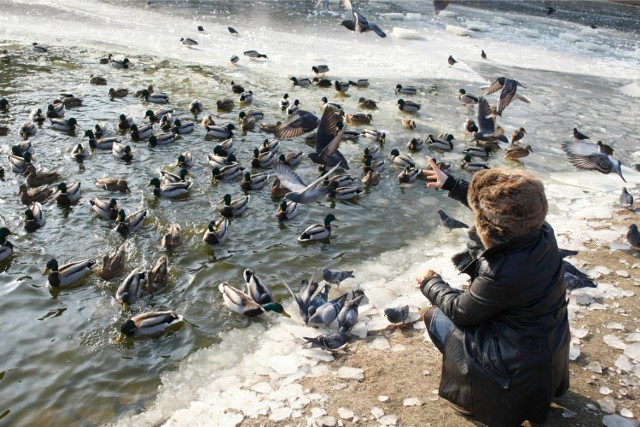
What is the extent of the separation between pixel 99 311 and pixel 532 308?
527 centimetres

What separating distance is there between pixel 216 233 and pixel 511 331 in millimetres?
5430

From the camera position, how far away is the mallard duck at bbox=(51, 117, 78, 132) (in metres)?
12.0

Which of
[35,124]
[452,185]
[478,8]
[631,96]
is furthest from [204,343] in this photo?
[478,8]

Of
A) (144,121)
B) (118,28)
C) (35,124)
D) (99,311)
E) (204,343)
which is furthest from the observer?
(118,28)

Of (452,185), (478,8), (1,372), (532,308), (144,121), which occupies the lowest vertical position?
(1,372)

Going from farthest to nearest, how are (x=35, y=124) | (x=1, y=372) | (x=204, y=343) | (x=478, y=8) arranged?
(x=478, y=8) → (x=35, y=124) → (x=204, y=343) → (x=1, y=372)

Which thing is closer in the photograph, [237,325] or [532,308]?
[532,308]

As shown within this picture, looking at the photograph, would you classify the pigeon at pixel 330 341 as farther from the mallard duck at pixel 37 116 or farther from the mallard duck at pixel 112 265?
the mallard duck at pixel 37 116

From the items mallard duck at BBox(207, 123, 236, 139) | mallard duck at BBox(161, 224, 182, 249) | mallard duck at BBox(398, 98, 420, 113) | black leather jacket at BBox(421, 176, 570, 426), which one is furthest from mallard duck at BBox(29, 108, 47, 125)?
black leather jacket at BBox(421, 176, 570, 426)

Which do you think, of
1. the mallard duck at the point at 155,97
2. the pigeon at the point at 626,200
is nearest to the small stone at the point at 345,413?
the pigeon at the point at 626,200

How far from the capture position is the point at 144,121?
13219 millimetres

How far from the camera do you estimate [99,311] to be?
6.86 m

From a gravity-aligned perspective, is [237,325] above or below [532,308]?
below

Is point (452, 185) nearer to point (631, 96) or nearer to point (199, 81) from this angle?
point (199, 81)
